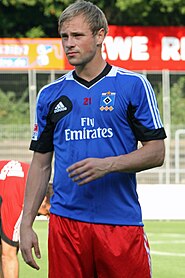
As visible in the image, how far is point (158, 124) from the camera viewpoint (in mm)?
5621

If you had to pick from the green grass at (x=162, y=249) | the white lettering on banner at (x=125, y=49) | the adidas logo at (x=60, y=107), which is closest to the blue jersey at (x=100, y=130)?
the adidas logo at (x=60, y=107)

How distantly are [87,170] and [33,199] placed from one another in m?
0.62

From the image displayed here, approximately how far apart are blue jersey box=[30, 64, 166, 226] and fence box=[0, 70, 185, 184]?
18.2 metres

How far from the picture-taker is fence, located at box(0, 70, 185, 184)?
2422 centimetres

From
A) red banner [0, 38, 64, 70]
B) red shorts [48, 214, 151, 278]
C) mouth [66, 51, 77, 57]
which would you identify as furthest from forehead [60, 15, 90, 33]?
red banner [0, 38, 64, 70]

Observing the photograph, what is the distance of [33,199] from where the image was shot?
579 cm

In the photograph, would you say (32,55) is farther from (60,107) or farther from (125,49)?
(60,107)

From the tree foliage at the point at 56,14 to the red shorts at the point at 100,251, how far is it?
28529 millimetres

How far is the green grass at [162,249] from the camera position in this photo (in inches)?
495

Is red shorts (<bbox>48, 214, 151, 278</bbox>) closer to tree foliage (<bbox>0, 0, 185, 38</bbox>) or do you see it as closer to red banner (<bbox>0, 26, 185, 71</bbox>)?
red banner (<bbox>0, 26, 185, 71</bbox>)

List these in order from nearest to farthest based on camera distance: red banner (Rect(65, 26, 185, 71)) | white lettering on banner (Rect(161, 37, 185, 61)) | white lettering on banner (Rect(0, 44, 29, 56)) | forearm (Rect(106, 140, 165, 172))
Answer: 1. forearm (Rect(106, 140, 165, 172))
2. white lettering on banner (Rect(0, 44, 29, 56))
3. red banner (Rect(65, 26, 185, 71))
4. white lettering on banner (Rect(161, 37, 185, 61))

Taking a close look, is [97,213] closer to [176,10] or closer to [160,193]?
[160,193]

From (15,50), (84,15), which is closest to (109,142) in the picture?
(84,15)

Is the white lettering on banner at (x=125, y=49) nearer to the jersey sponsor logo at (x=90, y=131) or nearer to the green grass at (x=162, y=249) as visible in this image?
the green grass at (x=162, y=249)
